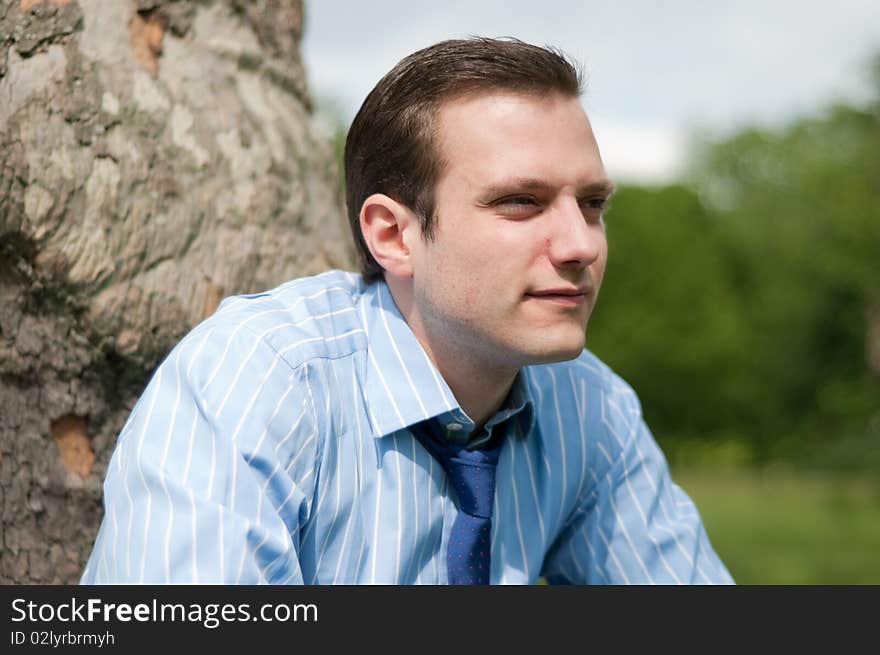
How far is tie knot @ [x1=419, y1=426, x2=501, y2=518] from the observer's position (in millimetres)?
2559

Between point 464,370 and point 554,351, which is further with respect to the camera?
point 464,370

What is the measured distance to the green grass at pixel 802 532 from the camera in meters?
10.9

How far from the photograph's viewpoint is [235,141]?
3.30 m

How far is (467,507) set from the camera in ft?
8.41

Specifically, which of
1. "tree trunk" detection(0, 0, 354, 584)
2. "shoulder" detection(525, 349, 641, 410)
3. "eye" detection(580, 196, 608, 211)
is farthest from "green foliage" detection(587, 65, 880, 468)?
"eye" detection(580, 196, 608, 211)

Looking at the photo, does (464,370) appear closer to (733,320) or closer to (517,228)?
(517,228)

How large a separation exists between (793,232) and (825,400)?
20.3 feet

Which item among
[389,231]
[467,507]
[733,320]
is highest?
[389,231]

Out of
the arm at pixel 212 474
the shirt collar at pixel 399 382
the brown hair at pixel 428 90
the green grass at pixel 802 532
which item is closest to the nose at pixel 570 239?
the brown hair at pixel 428 90

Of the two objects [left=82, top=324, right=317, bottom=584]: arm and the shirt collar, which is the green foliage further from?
[left=82, top=324, right=317, bottom=584]: arm

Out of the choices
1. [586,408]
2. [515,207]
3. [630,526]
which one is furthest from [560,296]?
[630,526]

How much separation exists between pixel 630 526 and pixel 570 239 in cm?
94

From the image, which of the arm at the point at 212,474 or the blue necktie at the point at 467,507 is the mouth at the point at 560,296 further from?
the arm at the point at 212,474

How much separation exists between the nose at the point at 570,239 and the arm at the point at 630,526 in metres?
0.70
